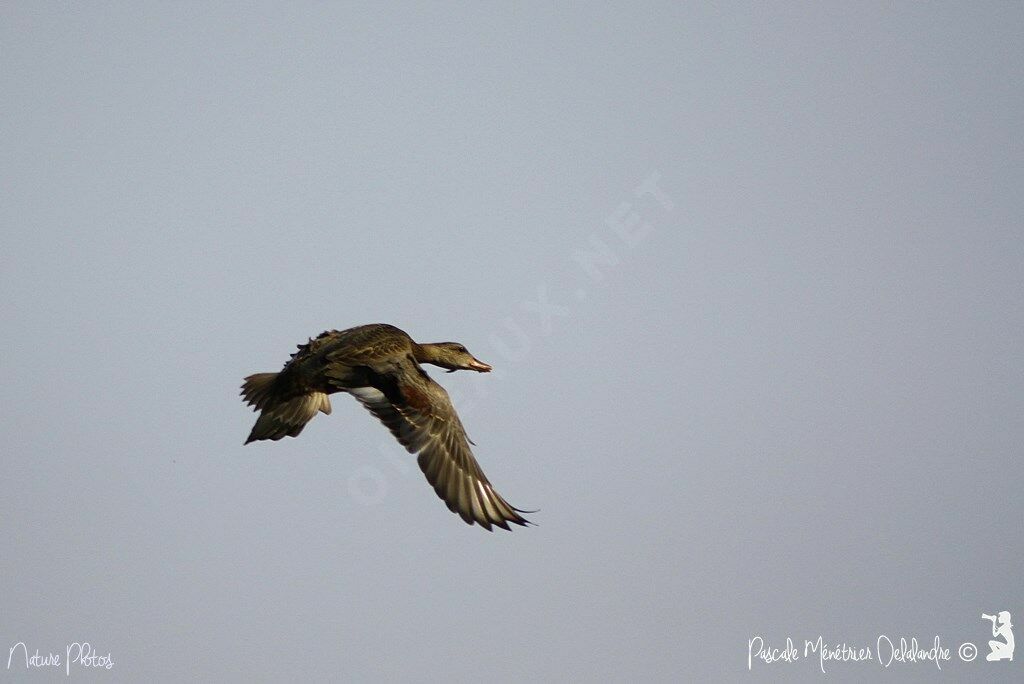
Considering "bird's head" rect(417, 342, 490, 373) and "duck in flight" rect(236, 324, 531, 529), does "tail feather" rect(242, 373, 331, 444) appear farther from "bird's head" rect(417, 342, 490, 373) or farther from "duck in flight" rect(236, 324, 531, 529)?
"bird's head" rect(417, 342, 490, 373)

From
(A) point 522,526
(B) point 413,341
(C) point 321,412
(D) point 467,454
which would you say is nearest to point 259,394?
(C) point 321,412

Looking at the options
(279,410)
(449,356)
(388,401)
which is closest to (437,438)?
(388,401)

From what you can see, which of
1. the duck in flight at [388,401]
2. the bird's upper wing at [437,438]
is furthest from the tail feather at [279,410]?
the bird's upper wing at [437,438]

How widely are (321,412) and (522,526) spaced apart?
16.2ft

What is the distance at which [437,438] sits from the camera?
17.9 metres

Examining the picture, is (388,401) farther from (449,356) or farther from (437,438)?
(449,356)

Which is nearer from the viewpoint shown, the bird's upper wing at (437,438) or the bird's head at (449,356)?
the bird's upper wing at (437,438)

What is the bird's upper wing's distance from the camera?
55.3 ft

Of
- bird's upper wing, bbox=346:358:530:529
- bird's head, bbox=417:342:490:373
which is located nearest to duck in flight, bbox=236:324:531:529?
bird's upper wing, bbox=346:358:530:529

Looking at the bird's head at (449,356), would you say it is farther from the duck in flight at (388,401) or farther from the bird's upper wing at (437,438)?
the bird's upper wing at (437,438)

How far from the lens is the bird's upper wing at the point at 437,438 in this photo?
1686 cm

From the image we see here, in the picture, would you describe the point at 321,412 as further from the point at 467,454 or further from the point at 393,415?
the point at 467,454

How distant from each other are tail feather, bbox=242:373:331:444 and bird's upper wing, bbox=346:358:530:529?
1.26 metres

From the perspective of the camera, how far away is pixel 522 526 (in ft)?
55.2
